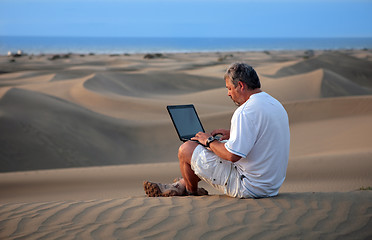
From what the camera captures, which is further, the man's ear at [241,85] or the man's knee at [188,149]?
the man's knee at [188,149]

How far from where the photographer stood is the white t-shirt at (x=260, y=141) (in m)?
3.85

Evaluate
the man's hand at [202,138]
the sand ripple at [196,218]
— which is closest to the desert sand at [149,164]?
the sand ripple at [196,218]

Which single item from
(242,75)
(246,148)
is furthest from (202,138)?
(242,75)

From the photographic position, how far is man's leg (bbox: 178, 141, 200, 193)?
448 centimetres

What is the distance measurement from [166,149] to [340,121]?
15.3 feet

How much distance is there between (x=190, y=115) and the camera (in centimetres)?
493

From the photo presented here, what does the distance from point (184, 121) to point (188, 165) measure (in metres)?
0.51

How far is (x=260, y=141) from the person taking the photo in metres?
3.99

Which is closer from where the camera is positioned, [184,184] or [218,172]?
[218,172]

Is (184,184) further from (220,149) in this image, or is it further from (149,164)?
(149,164)

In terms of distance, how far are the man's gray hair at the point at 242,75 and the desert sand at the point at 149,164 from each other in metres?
1.11

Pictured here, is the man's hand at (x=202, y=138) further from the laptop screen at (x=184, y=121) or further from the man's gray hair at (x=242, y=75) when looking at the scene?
the man's gray hair at (x=242, y=75)

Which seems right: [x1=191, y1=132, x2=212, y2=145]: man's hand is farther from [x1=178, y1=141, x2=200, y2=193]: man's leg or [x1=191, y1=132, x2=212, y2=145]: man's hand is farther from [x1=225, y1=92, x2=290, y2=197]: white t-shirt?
[x1=225, y1=92, x2=290, y2=197]: white t-shirt

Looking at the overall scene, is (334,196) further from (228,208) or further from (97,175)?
(97,175)
